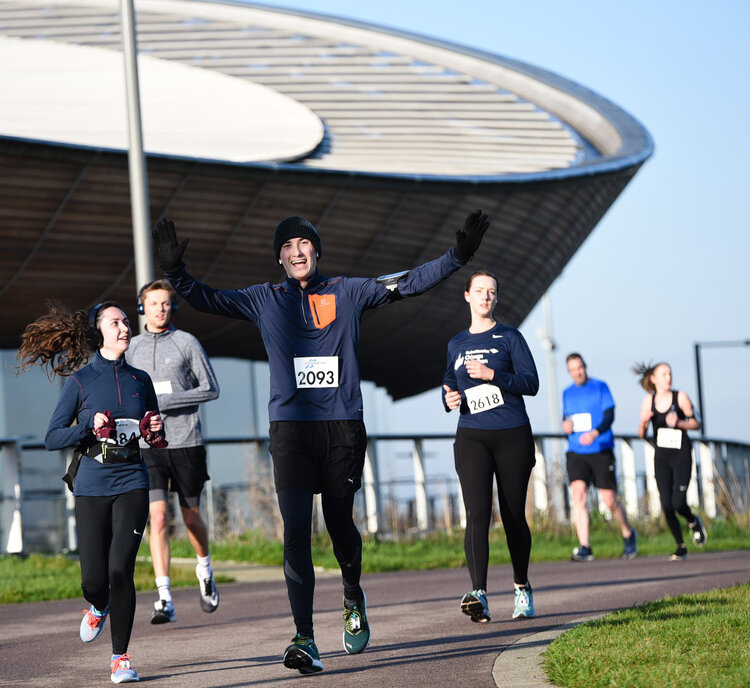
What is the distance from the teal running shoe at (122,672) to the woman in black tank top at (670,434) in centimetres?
817

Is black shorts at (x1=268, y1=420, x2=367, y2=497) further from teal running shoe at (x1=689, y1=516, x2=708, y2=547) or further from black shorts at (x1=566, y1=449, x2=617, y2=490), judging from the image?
teal running shoe at (x1=689, y1=516, x2=708, y2=547)

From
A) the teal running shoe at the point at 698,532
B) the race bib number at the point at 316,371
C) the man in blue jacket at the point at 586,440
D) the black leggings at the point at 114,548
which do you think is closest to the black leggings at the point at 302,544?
Result: the race bib number at the point at 316,371

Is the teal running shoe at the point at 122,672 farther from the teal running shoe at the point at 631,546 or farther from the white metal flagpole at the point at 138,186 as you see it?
the teal running shoe at the point at 631,546

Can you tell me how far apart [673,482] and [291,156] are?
13.2 metres

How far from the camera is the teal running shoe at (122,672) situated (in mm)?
5340

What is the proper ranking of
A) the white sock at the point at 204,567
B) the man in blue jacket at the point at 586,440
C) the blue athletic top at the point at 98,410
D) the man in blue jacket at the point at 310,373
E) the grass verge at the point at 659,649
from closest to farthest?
the grass verge at the point at 659,649, the man in blue jacket at the point at 310,373, the blue athletic top at the point at 98,410, the white sock at the point at 204,567, the man in blue jacket at the point at 586,440

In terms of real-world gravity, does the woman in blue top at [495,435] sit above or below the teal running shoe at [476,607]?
above

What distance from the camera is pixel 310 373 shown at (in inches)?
216

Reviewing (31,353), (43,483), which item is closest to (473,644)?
(31,353)

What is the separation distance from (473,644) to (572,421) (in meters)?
6.08

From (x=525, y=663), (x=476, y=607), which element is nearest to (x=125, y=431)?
(x=525, y=663)

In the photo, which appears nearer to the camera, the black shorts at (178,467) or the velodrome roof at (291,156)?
the black shorts at (178,467)

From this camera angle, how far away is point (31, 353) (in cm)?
598

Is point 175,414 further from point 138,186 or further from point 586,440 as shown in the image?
point 138,186
